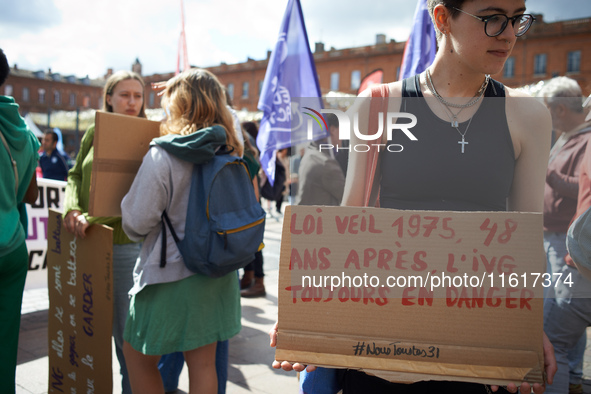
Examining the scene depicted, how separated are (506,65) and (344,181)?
4814cm

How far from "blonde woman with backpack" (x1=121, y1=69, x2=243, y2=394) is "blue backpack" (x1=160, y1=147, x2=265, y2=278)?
0.17 feet

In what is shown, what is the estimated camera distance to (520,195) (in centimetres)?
139

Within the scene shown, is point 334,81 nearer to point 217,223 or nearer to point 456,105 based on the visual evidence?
point 217,223

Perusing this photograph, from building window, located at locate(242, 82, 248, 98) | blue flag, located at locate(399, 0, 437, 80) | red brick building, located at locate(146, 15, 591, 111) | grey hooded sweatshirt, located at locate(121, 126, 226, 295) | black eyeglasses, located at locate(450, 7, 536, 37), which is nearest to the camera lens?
black eyeglasses, located at locate(450, 7, 536, 37)

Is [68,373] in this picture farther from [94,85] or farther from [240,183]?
[94,85]

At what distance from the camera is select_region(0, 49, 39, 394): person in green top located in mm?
2412

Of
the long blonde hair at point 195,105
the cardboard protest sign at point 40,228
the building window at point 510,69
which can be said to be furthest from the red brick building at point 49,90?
the long blonde hair at point 195,105

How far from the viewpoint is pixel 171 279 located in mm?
2268

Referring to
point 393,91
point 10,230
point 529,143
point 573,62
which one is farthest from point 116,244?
point 573,62

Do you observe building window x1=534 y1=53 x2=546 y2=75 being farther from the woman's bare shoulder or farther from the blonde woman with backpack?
the woman's bare shoulder

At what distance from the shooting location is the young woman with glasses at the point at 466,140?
1.32m

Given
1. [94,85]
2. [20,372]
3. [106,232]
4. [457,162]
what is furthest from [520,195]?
[94,85]

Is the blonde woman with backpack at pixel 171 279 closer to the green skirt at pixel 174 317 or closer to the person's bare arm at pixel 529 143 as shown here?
the green skirt at pixel 174 317

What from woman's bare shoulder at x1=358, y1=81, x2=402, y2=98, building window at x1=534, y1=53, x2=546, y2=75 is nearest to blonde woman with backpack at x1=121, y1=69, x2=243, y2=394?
woman's bare shoulder at x1=358, y1=81, x2=402, y2=98
